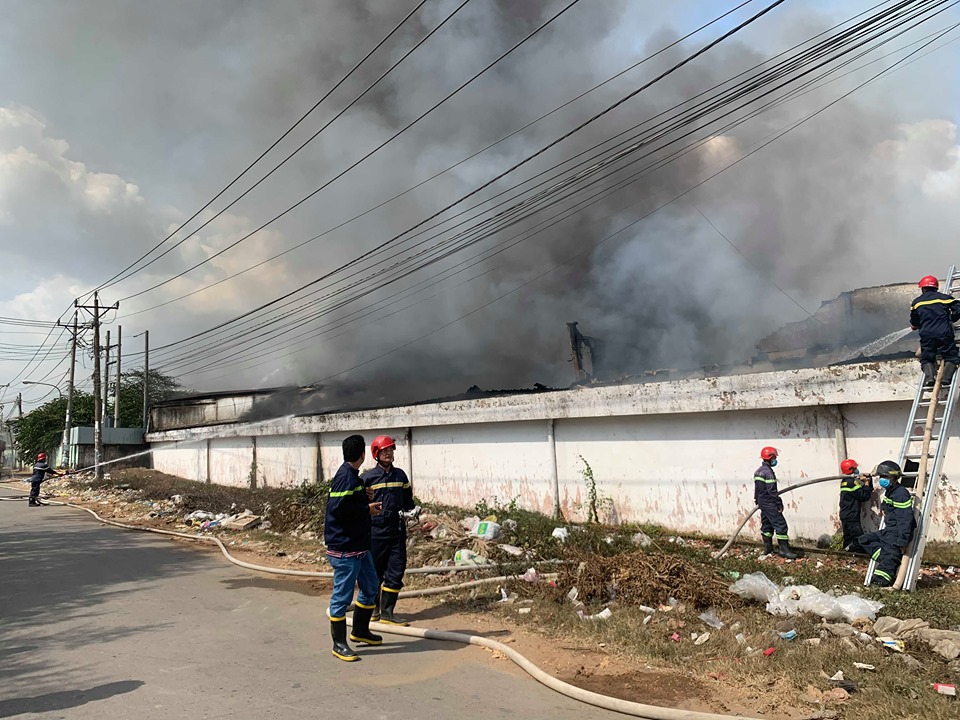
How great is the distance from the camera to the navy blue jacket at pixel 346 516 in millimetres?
4477

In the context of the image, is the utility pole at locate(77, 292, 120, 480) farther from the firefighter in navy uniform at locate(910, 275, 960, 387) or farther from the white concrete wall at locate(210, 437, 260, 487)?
the firefighter in navy uniform at locate(910, 275, 960, 387)

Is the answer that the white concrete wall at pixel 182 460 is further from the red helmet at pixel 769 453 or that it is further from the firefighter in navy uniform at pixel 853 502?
the firefighter in navy uniform at pixel 853 502

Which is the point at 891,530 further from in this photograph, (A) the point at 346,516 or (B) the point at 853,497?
(A) the point at 346,516

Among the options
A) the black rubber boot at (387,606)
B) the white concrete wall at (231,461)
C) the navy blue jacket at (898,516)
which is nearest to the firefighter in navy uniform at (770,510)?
the navy blue jacket at (898,516)

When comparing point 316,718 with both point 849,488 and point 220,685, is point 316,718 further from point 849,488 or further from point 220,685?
point 849,488

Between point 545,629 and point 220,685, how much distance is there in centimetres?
242

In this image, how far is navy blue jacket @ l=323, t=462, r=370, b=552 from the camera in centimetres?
448

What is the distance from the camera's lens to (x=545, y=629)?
495 centimetres

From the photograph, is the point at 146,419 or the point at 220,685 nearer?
the point at 220,685

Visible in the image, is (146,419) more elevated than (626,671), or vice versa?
(146,419)

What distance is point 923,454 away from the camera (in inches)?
233

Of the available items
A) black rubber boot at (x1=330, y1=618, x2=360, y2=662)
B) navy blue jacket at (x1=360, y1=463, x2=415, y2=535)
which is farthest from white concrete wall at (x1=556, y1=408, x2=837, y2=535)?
black rubber boot at (x1=330, y1=618, x2=360, y2=662)

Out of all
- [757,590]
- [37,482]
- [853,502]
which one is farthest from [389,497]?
[37,482]

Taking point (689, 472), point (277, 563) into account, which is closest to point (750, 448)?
point (689, 472)
